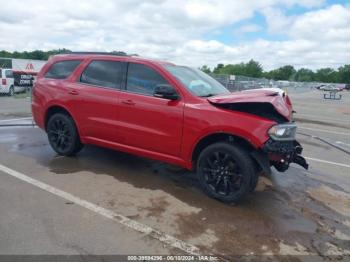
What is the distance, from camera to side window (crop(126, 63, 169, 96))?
4812 mm

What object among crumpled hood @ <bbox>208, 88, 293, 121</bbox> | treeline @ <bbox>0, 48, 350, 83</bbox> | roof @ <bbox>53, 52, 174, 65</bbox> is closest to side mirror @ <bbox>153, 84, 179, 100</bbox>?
crumpled hood @ <bbox>208, 88, 293, 121</bbox>

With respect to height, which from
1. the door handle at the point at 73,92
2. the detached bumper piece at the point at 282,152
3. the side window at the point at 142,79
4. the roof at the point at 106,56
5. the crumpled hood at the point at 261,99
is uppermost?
the roof at the point at 106,56

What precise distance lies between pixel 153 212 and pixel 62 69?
3.29 metres

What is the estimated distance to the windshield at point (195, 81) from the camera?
186 inches

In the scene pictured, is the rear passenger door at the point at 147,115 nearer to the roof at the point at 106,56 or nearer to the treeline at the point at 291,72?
the roof at the point at 106,56

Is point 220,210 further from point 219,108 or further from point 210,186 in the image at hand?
point 219,108

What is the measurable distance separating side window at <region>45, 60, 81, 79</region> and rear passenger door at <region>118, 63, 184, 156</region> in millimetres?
1237

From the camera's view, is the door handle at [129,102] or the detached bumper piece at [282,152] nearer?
the detached bumper piece at [282,152]

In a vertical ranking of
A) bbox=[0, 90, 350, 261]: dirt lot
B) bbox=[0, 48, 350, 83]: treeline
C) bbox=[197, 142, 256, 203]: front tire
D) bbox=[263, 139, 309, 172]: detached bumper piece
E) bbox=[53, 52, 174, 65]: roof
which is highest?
bbox=[0, 48, 350, 83]: treeline

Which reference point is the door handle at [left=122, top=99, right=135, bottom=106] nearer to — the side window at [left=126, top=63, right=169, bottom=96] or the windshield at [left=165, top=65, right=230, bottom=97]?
the side window at [left=126, top=63, right=169, bottom=96]

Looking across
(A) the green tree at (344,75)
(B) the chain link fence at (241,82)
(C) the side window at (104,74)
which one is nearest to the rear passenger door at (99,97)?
(C) the side window at (104,74)

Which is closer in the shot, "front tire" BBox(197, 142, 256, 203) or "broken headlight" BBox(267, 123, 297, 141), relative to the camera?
"broken headlight" BBox(267, 123, 297, 141)

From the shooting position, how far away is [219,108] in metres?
4.27

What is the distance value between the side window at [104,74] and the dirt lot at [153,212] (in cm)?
138
